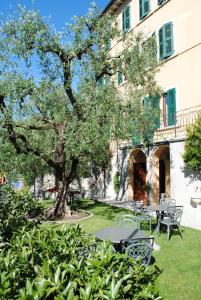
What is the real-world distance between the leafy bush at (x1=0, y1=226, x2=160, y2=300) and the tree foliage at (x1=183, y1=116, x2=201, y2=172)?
920 cm

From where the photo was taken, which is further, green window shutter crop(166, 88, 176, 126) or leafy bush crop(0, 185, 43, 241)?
green window shutter crop(166, 88, 176, 126)

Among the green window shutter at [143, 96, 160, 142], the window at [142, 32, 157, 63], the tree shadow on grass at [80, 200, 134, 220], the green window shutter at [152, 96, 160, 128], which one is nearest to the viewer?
the tree shadow on grass at [80, 200, 134, 220]

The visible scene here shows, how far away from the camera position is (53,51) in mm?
15070

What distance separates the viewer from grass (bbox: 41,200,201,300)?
23.3 ft

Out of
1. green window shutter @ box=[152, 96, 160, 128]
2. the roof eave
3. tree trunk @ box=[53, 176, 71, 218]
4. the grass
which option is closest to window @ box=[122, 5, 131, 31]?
the roof eave

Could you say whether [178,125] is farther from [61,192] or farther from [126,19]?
[126,19]

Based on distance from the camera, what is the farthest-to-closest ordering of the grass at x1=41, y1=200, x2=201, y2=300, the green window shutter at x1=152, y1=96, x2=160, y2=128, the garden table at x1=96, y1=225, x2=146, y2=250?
the green window shutter at x1=152, y1=96, x2=160, y2=128 < the garden table at x1=96, y1=225, x2=146, y2=250 < the grass at x1=41, y1=200, x2=201, y2=300

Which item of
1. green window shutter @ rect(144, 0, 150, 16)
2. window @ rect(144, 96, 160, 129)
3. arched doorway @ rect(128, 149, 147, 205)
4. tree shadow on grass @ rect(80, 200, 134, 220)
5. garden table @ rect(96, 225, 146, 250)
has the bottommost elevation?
tree shadow on grass @ rect(80, 200, 134, 220)

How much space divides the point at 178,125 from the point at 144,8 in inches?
332

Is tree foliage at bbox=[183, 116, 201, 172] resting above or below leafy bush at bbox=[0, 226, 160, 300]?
above

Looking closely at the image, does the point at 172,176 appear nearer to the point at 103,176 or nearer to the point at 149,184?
the point at 149,184

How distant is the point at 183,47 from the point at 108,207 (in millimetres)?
10181

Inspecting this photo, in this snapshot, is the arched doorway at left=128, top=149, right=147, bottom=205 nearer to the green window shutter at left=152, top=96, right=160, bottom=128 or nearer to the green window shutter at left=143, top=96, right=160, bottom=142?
the green window shutter at left=143, top=96, right=160, bottom=142

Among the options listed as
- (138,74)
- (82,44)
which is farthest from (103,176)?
(82,44)
